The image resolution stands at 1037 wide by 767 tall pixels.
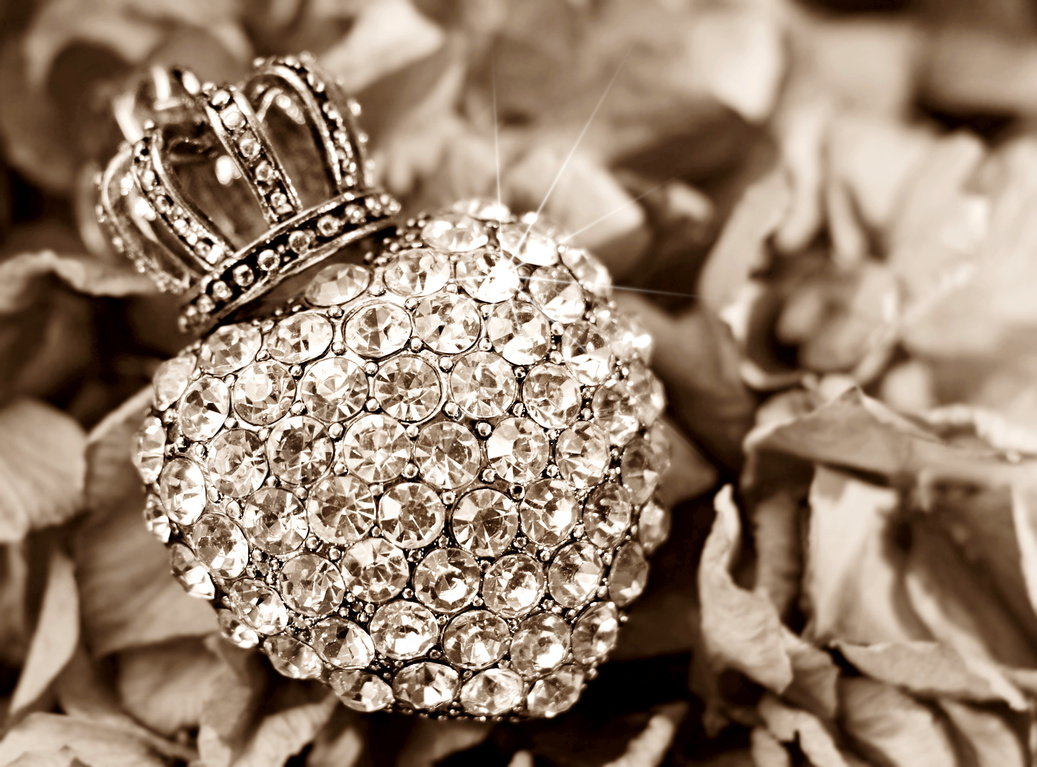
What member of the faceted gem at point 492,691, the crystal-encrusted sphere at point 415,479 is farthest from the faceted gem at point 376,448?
the faceted gem at point 492,691

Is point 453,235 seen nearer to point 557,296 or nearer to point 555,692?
point 557,296

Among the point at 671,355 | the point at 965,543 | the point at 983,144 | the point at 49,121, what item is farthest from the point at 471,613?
the point at 983,144

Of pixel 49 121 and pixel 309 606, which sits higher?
pixel 49 121

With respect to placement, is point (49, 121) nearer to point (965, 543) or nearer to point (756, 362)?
point (756, 362)

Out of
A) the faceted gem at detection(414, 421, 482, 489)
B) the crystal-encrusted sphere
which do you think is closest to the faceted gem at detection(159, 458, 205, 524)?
the crystal-encrusted sphere

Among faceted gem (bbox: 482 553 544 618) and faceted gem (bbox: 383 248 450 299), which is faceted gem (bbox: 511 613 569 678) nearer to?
faceted gem (bbox: 482 553 544 618)

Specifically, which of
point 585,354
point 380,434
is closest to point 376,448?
point 380,434

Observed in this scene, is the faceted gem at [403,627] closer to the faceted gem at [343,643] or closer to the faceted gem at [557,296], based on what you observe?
the faceted gem at [343,643]
